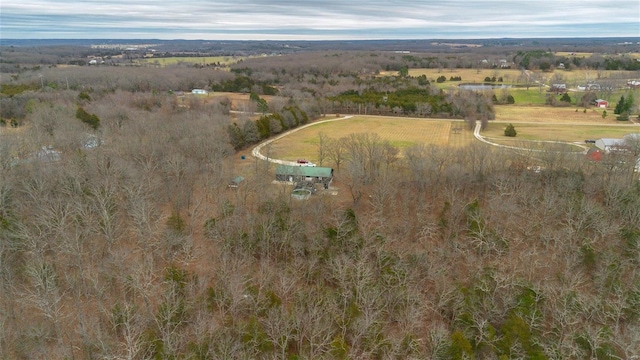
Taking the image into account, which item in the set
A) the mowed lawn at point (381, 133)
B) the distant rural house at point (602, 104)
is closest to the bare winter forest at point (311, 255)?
the mowed lawn at point (381, 133)

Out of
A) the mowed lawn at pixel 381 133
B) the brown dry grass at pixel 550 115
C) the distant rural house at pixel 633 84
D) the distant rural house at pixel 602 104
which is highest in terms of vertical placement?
the distant rural house at pixel 633 84

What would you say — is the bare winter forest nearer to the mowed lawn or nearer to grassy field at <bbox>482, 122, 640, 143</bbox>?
the mowed lawn

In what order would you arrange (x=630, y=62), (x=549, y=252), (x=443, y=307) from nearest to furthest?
(x=443, y=307)
(x=549, y=252)
(x=630, y=62)

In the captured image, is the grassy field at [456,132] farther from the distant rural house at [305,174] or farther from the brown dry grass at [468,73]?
the brown dry grass at [468,73]

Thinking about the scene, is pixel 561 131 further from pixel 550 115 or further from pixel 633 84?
pixel 633 84

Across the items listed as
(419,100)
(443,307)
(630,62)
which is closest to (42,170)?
(443,307)

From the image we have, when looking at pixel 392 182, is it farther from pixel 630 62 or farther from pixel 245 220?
pixel 630 62
